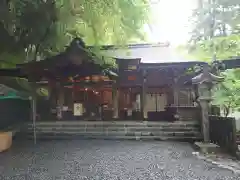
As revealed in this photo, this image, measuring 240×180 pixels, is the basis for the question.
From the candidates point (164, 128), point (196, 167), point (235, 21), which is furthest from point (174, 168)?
point (235, 21)

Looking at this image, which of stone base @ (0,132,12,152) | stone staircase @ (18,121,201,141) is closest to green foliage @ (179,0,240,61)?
stone staircase @ (18,121,201,141)

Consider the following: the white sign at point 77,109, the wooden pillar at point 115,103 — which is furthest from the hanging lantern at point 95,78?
the white sign at point 77,109

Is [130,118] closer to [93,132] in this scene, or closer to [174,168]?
[93,132]

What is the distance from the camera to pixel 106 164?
244 inches

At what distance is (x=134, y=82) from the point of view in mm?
14656

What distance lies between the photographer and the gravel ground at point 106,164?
5184 mm

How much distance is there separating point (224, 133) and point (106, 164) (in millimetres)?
4127

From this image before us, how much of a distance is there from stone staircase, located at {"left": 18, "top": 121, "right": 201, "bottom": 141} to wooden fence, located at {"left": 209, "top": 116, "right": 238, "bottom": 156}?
1.38 m

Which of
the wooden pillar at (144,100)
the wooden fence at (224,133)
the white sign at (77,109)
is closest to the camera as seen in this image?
the wooden fence at (224,133)

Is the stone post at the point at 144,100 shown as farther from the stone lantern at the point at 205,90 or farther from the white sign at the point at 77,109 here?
the stone lantern at the point at 205,90

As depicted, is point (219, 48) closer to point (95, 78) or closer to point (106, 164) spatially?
point (95, 78)

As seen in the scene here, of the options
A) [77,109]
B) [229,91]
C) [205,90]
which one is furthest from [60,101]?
[229,91]

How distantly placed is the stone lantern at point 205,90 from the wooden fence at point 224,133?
333 mm

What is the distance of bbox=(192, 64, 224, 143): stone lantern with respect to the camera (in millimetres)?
8672
